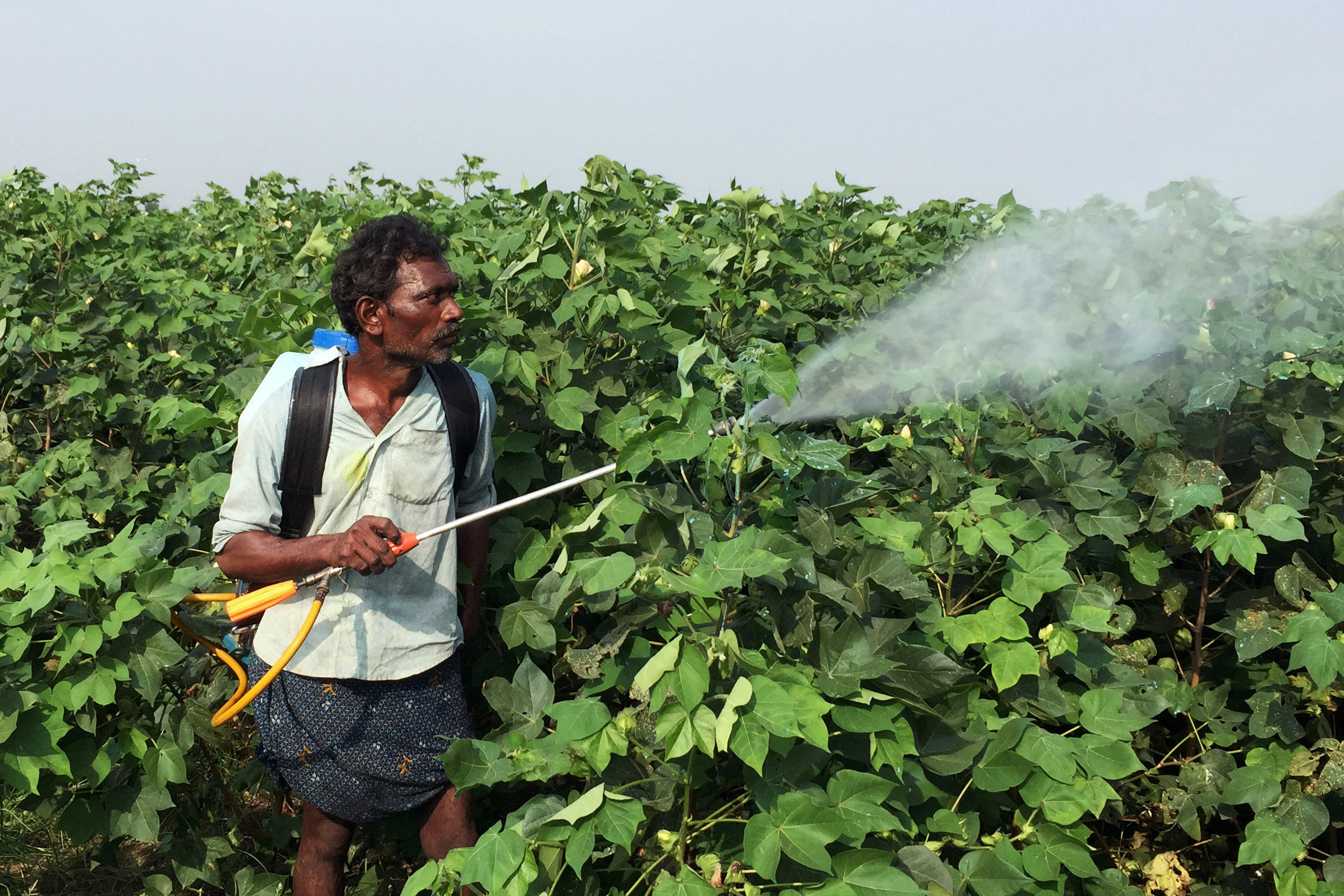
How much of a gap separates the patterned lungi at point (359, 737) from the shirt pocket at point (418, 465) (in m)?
0.48

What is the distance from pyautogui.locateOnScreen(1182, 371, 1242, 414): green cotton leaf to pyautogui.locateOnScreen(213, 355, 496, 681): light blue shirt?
203cm

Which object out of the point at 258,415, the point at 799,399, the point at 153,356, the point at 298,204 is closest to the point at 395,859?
the point at 258,415

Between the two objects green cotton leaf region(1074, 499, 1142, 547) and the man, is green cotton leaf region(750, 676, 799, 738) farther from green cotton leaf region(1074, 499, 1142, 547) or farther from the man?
green cotton leaf region(1074, 499, 1142, 547)

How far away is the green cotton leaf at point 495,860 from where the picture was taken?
1.93m

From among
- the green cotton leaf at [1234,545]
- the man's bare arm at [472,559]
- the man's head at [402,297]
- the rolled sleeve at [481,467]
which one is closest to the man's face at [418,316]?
the man's head at [402,297]

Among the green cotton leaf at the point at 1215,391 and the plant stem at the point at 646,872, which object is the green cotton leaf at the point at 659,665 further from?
the green cotton leaf at the point at 1215,391

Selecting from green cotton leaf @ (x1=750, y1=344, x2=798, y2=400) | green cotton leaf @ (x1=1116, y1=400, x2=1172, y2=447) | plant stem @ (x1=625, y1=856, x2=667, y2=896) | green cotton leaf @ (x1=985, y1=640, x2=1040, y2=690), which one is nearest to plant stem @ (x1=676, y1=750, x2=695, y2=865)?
plant stem @ (x1=625, y1=856, x2=667, y2=896)

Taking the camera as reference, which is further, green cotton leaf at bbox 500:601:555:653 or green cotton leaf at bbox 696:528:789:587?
green cotton leaf at bbox 500:601:555:653

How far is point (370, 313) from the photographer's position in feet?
8.96

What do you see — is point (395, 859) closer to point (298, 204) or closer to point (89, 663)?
point (89, 663)

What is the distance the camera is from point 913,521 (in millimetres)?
2658

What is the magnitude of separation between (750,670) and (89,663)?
1.67m

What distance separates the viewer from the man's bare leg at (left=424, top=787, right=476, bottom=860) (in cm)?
287

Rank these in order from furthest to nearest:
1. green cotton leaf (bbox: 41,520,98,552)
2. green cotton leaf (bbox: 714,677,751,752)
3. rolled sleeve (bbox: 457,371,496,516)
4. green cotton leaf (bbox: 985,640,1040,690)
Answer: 1. rolled sleeve (bbox: 457,371,496,516)
2. green cotton leaf (bbox: 41,520,98,552)
3. green cotton leaf (bbox: 985,640,1040,690)
4. green cotton leaf (bbox: 714,677,751,752)
